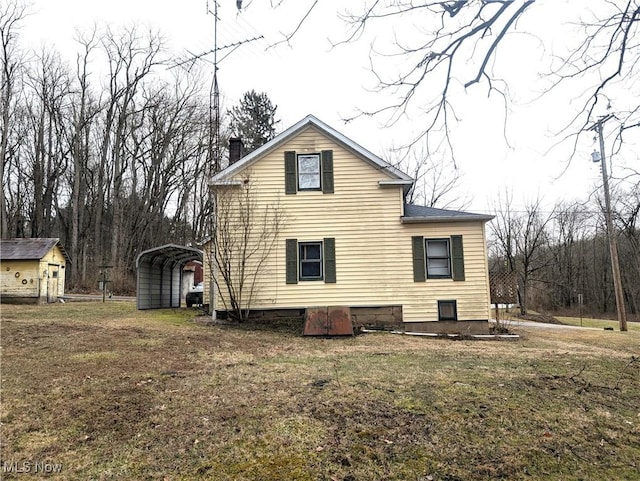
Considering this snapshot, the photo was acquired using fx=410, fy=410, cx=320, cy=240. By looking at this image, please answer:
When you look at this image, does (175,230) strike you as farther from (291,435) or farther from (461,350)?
(291,435)

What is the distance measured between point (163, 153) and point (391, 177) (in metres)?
25.3

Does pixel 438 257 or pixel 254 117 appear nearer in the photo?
pixel 438 257

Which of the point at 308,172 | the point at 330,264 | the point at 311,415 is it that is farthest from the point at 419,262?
the point at 311,415

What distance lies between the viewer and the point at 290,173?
12547 millimetres

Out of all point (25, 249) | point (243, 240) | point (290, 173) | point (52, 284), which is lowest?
point (52, 284)

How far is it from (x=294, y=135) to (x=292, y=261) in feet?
12.8

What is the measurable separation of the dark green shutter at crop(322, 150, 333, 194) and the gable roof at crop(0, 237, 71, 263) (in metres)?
12.7

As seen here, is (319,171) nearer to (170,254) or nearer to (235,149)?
(235,149)

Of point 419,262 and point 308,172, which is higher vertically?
point 308,172

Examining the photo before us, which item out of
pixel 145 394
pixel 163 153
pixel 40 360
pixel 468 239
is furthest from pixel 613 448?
pixel 163 153

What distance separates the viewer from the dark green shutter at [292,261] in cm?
1217

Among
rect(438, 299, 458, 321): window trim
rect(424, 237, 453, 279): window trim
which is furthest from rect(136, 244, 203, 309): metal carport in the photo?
rect(438, 299, 458, 321): window trim

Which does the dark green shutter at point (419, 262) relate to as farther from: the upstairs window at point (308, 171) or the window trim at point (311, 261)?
the upstairs window at point (308, 171)

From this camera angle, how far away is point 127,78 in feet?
105
